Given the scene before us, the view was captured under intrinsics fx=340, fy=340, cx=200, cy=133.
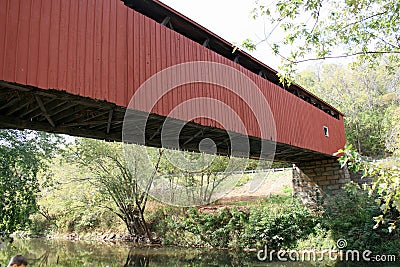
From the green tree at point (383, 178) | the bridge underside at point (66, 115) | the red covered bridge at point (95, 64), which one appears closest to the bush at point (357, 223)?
the red covered bridge at point (95, 64)

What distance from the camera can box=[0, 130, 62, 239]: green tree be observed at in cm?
722

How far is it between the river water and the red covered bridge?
151 inches

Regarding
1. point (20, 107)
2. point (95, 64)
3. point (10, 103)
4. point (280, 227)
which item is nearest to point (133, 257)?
point (280, 227)

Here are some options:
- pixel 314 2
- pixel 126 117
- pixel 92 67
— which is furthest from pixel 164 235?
pixel 314 2

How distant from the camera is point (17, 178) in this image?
7410 mm

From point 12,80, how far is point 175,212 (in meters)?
11.8

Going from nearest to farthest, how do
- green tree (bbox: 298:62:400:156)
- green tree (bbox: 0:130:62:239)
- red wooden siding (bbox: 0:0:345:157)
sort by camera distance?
red wooden siding (bbox: 0:0:345:157) < green tree (bbox: 0:130:62:239) < green tree (bbox: 298:62:400:156)

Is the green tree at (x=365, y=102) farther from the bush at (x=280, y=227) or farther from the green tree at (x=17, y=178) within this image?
the green tree at (x=17, y=178)


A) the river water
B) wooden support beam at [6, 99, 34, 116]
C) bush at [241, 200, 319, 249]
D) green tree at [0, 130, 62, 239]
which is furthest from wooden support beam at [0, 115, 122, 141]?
bush at [241, 200, 319, 249]

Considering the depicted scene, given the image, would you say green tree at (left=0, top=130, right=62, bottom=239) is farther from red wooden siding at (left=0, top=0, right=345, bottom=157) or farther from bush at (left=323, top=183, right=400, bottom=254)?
bush at (left=323, top=183, right=400, bottom=254)

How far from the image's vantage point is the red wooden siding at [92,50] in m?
3.80

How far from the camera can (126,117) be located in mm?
5637

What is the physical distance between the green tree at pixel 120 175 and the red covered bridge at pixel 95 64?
Answer: 18.5 ft

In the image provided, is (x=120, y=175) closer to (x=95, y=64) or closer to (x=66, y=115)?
(x=66, y=115)
